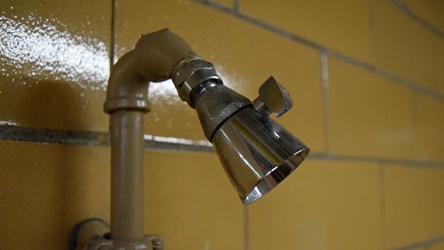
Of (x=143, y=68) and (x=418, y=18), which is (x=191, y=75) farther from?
(x=418, y=18)

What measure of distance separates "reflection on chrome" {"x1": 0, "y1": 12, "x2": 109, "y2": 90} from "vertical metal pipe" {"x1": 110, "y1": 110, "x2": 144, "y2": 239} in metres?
0.07

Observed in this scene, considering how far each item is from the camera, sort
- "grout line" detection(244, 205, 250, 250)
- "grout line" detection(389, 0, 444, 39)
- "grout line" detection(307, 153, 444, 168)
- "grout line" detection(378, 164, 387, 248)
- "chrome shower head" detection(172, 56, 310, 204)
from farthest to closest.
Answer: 1. "grout line" detection(389, 0, 444, 39)
2. "grout line" detection(378, 164, 387, 248)
3. "grout line" detection(307, 153, 444, 168)
4. "grout line" detection(244, 205, 250, 250)
5. "chrome shower head" detection(172, 56, 310, 204)

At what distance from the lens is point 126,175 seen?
1.45 ft

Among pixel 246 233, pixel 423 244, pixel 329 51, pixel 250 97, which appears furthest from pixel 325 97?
pixel 423 244

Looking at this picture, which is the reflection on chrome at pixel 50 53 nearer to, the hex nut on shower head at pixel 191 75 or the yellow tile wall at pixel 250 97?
the yellow tile wall at pixel 250 97

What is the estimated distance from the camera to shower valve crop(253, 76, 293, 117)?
0.34m

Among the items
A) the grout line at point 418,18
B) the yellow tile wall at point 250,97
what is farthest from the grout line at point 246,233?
the grout line at point 418,18

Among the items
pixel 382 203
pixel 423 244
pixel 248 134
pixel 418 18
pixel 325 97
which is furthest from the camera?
pixel 418 18

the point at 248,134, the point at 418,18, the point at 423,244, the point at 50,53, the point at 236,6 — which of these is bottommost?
the point at 423,244

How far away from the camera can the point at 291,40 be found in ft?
2.57

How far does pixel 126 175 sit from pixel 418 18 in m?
1.04

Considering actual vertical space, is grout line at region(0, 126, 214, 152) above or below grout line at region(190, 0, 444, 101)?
below

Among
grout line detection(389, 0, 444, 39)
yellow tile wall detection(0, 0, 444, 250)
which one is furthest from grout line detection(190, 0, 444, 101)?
grout line detection(389, 0, 444, 39)

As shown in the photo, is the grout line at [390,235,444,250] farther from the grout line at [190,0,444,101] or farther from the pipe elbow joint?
the pipe elbow joint
